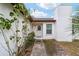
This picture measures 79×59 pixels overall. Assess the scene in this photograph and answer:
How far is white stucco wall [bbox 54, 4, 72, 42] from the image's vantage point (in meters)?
3.27

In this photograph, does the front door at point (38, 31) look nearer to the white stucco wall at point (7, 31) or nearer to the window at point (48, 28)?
the window at point (48, 28)

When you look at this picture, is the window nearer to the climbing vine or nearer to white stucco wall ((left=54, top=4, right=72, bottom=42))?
white stucco wall ((left=54, top=4, right=72, bottom=42))

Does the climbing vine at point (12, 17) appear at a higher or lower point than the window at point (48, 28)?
higher

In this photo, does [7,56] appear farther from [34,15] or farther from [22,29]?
[34,15]

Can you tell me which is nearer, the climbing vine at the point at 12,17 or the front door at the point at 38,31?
the climbing vine at the point at 12,17

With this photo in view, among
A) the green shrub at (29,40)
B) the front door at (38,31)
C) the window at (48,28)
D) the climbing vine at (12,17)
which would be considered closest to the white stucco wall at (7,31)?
the climbing vine at (12,17)

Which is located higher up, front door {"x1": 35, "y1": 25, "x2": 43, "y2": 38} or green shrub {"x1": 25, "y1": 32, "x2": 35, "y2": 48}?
front door {"x1": 35, "y1": 25, "x2": 43, "y2": 38}

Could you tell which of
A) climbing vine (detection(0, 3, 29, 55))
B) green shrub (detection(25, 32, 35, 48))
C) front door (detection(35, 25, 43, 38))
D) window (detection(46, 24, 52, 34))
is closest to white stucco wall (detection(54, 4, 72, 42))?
window (detection(46, 24, 52, 34))

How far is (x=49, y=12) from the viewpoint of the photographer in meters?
3.30

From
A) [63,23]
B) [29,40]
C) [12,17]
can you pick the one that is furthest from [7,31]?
[63,23]

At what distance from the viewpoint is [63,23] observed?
3.29 m

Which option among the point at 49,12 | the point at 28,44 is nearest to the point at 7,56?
the point at 28,44

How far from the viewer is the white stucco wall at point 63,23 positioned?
327 cm

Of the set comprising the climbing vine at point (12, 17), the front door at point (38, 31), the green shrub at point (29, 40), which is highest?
the climbing vine at point (12, 17)
